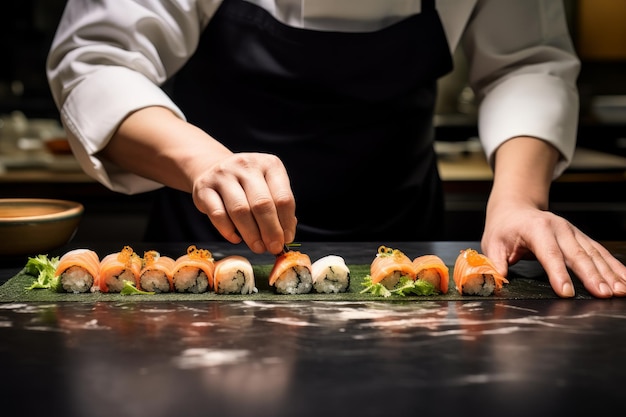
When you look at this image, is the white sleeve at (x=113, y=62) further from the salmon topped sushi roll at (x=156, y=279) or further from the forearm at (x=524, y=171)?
the forearm at (x=524, y=171)

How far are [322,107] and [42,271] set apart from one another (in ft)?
2.70

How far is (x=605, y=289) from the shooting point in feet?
4.58

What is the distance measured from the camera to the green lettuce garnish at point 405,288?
1.39 meters

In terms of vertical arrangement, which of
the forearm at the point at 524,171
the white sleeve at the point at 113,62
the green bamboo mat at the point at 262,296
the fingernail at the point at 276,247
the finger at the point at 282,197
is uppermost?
the white sleeve at the point at 113,62

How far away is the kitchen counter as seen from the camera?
0.88m

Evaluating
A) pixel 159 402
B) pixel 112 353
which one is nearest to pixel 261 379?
pixel 159 402

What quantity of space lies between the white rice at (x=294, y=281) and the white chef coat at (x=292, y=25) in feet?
1.73

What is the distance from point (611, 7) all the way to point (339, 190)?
396cm

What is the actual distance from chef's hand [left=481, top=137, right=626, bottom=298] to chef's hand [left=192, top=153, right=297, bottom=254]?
458 millimetres

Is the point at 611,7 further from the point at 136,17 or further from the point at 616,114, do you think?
the point at 136,17

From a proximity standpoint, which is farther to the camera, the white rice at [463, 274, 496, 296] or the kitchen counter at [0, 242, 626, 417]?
the white rice at [463, 274, 496, 296]

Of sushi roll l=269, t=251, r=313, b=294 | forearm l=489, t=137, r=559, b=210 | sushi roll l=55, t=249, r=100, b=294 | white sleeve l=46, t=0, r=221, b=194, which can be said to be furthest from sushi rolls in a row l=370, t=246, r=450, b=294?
white sleeve l=46, t=0, r=221, b=194

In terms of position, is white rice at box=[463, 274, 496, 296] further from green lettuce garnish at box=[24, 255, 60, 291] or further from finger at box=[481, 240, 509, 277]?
green lettuce garnish at box=[24, 255, 60, 291]

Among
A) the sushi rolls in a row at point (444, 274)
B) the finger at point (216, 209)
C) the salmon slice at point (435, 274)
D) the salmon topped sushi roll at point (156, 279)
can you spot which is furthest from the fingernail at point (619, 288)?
the salmon topped sushi roll at point (156, 279)
